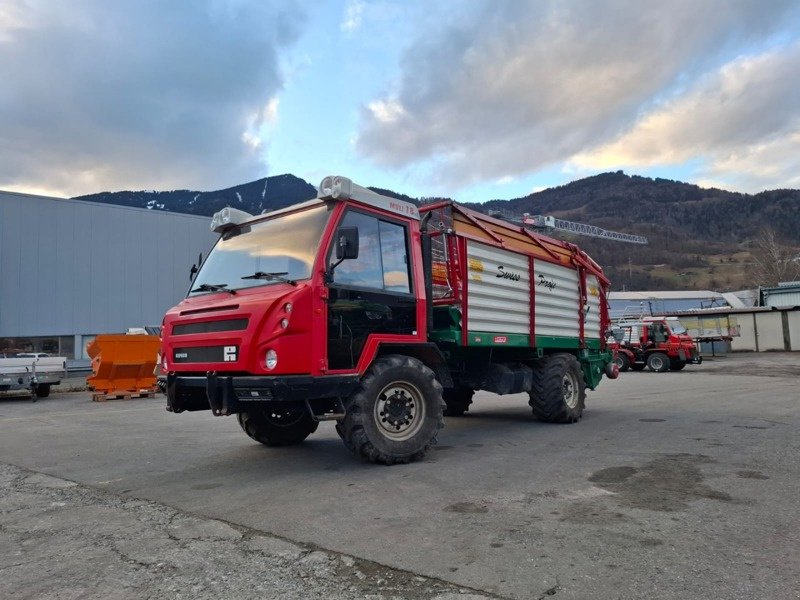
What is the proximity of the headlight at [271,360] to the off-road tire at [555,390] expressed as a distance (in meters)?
4.91

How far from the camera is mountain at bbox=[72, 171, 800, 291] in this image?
107812 mm

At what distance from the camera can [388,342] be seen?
246 inches

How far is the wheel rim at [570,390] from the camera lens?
9367mm

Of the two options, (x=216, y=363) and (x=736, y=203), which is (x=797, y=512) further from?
(x=736, y=203)

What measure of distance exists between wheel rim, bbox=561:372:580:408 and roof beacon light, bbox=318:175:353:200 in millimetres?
5033

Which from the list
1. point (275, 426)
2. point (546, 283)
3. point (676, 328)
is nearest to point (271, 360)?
point (275, 426)

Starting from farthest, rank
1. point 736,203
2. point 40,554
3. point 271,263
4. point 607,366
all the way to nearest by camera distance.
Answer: point 736,203 → point 607,366 → point 271,263 → point 40,554

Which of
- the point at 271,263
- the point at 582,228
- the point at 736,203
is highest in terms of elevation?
the point at 736,203

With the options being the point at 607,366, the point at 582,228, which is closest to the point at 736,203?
the point at 582,228

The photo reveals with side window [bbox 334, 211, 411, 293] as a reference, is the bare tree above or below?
above

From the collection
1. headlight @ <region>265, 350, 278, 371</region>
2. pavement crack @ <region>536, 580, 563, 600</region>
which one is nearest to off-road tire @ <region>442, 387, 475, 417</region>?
headlight @ <region>265, 350, 278, 371</region>

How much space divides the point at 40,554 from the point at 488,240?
5.92 meters

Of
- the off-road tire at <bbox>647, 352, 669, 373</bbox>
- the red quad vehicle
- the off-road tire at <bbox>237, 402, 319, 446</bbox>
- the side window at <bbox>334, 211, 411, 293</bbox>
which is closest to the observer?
the side window at <bbox>334, 211, 411, 293</bbox>

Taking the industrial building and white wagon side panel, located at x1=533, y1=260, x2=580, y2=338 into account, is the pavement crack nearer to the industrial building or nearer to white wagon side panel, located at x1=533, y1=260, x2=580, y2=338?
white wagon side panel, located at x1=533, y1=260, x2=580, y2=338
